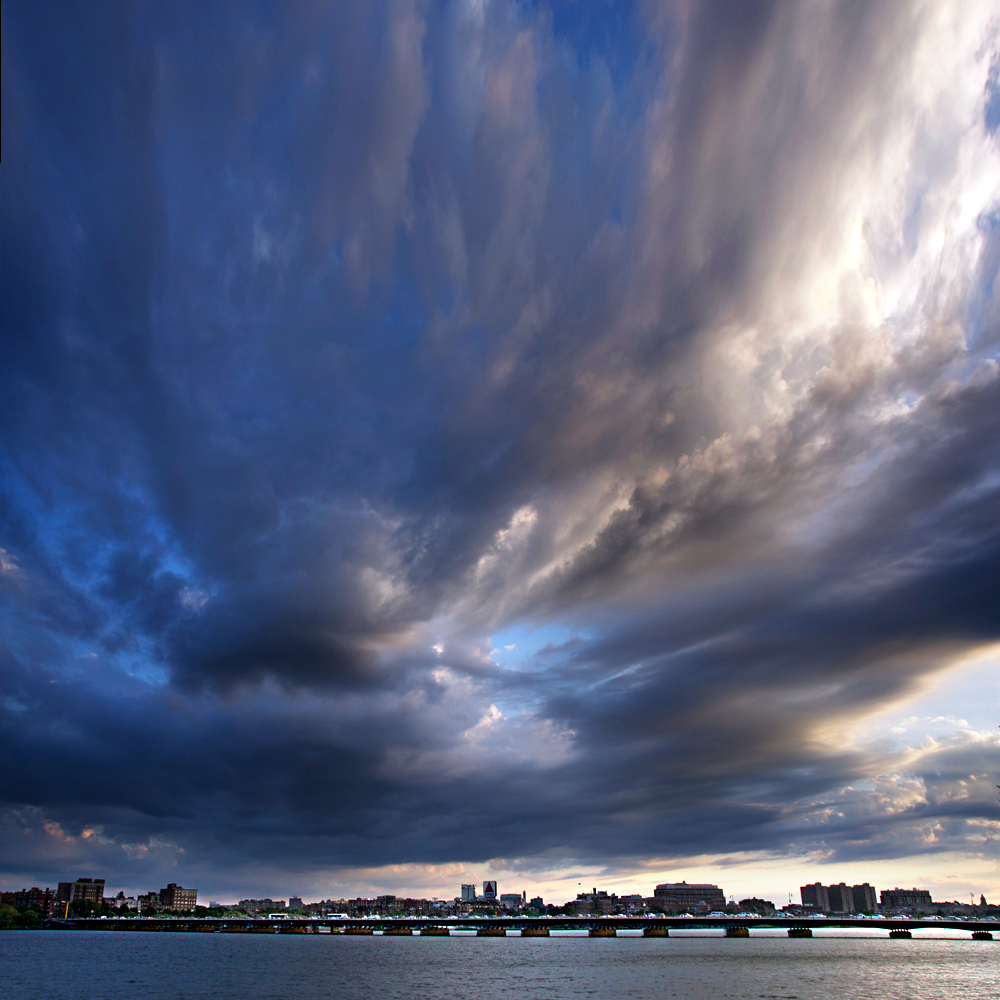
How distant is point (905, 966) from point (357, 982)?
148m

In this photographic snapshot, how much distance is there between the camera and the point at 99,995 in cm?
12281

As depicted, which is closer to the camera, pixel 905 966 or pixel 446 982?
pixel 446 982

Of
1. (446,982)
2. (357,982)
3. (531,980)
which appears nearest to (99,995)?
(357,982)

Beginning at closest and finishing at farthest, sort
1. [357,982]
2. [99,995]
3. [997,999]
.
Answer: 1. [997,999]
2. [99,995]
3. [357,982]

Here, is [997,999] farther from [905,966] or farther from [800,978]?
[905,966]

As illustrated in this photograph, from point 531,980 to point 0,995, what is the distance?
102 meters

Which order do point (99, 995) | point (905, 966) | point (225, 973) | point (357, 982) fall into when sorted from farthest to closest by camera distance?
point (905, 966) → point (225, 973) → point (357, 982) → point (99, 995)

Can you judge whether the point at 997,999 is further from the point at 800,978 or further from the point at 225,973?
the point at 225,973

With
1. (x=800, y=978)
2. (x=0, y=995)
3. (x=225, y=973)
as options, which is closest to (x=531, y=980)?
(x=800, y=978)

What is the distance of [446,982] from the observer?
153m

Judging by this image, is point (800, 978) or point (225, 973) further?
point (225, 973)

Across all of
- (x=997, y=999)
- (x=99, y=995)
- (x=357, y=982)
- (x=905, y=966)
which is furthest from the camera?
(x=905, y=966)

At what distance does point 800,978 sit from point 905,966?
189 feet

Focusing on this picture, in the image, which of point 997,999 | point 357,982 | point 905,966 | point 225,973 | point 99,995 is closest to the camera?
point 997,999
